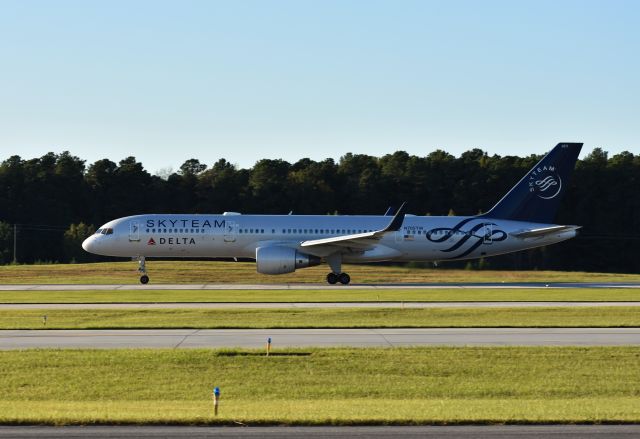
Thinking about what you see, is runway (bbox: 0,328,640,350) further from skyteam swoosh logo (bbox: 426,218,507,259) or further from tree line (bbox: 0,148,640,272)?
tree line (bbox: 0,148,640,272)

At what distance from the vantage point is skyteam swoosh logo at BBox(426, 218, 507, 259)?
56062 millimetres

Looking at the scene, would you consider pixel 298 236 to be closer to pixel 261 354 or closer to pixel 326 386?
pixel 261 354

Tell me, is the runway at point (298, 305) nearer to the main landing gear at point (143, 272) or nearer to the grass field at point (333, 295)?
the grass field at point (333, 295)

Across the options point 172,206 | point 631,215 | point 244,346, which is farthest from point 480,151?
point 244,346

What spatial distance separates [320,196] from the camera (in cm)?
10275

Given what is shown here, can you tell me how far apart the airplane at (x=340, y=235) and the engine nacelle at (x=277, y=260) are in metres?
0.06

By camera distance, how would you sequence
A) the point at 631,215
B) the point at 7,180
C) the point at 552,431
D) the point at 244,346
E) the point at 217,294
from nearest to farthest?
the point at 552,431, the point at 244,346, the point at 217,294, the point at 631,215, the point at 7,180

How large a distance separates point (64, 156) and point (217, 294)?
77611mm

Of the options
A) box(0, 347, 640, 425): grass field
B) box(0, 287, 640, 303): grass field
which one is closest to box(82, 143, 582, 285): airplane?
box(0, 287, 640, 303): grass field

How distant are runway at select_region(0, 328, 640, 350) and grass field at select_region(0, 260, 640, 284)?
1099 inches

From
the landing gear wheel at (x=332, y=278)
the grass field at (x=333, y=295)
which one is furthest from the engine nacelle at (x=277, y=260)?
the grass field at (x=333, y=295)

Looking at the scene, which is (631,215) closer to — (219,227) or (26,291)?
(219,227)

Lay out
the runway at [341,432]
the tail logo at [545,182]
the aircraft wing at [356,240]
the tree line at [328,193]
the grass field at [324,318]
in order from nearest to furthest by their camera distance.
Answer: the runway at [341,432], the grass field at [324,318], the aircraft wing at [356,240], the tail logo at [545,182], the tree line at [328,193]

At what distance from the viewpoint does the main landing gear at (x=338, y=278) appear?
180ft
